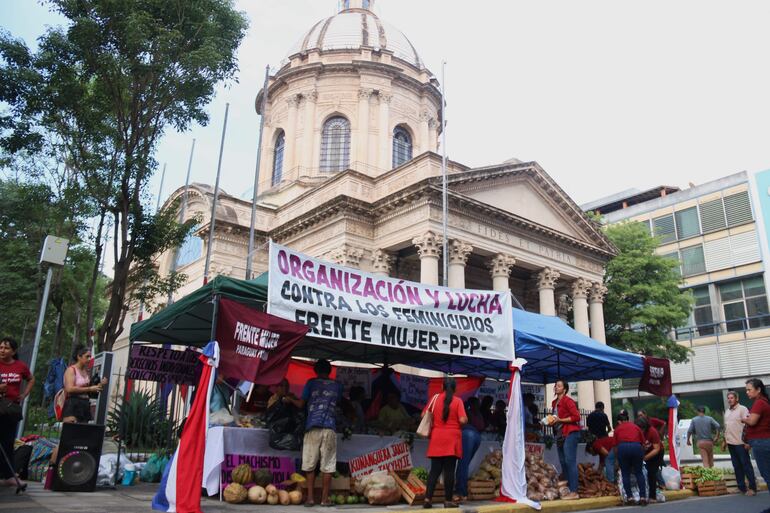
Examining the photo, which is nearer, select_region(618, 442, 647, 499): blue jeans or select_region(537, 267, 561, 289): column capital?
select_region(618, 442, 647, 499): blue jeans

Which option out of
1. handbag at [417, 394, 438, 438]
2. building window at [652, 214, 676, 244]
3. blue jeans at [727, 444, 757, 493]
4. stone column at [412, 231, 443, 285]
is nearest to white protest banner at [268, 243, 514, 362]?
handbag at [417, 394, 438, 438]

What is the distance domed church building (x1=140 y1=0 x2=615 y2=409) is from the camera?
24.4 metres

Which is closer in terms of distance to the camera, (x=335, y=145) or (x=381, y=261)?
(x=381, y=261)

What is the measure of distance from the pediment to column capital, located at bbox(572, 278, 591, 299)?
6.60 ft

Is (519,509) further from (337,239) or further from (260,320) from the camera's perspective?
(337,239)

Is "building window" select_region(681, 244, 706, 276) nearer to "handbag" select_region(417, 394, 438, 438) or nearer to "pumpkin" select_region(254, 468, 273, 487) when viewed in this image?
"handbag" select_region(417, 394, 438, 438)

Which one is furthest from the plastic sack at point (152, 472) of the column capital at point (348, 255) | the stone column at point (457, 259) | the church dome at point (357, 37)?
the church dome at point (357, 37)

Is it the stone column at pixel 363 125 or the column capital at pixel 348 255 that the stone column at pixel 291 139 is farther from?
the column capital at pixel 348 255

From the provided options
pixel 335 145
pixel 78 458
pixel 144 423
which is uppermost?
pixel 335 145

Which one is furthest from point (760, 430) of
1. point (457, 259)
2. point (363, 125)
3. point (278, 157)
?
point (278, 157)

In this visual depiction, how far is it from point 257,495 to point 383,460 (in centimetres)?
207

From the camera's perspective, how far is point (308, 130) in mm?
35125

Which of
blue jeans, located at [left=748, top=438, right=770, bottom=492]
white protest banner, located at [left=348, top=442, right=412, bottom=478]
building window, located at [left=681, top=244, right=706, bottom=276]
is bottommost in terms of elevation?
white protest banner, located at [left=348, top=442, right=412, bottom=478]

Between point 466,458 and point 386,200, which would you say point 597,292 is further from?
point 466,458
